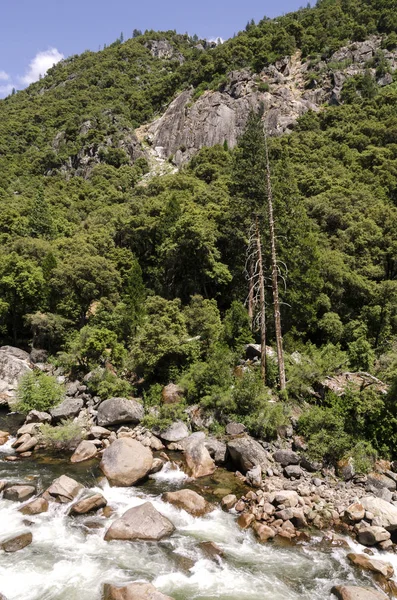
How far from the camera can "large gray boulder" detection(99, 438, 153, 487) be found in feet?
57.5

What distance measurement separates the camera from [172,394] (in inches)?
992

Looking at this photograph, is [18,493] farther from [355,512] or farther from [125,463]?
[355,512]

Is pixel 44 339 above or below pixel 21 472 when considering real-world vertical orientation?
above

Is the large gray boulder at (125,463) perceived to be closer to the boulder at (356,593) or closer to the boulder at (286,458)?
the boulder at (286,458)

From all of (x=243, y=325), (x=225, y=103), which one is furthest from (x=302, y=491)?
(x=225, y=103)

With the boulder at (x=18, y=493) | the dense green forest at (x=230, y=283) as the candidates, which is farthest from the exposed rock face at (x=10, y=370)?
the boulder at (x=18, y=493)

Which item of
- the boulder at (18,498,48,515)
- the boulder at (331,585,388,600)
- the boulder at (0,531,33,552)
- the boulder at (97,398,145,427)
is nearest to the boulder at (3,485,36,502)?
the boulder at (18,498,48,515)

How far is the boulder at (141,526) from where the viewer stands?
44.8 feet

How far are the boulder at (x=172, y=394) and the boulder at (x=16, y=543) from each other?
1238 centimetres

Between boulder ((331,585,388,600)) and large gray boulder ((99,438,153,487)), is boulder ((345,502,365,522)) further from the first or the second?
large gray boulder ((99,438,153,487))

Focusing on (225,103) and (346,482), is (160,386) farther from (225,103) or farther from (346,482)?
(225,103)

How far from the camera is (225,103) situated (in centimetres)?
10638

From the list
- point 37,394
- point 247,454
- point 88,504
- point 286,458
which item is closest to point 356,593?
point 286,458

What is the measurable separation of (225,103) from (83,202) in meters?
57.2
